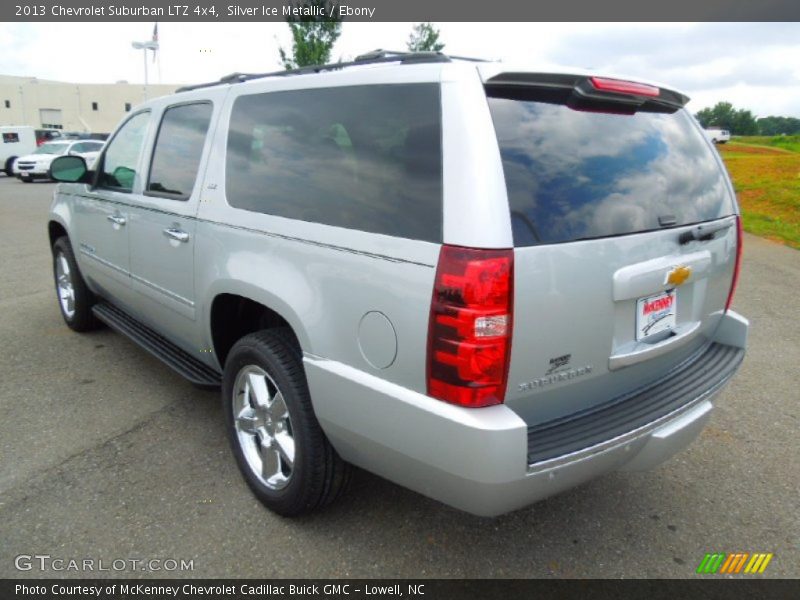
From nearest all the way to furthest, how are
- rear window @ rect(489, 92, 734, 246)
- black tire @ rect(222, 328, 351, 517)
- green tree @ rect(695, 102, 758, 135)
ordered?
rear window @ rect(489, 92, 734, 246) → black tire @ rect(222, 328, 351, 517) → green tree @ rect(695, 102, 758, 135)

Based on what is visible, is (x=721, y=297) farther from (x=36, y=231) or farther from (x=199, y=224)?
(x=36, y=231)

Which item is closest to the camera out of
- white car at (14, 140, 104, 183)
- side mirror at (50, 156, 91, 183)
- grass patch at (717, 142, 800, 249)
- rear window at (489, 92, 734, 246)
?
rear window at (489, 92, 734, 246)

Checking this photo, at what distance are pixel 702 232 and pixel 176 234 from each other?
2537 millimetres

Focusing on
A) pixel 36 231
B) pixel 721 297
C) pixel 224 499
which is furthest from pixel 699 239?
pixel 36 231

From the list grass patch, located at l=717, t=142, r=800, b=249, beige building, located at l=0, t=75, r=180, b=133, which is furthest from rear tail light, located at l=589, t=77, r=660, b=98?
beige building, located at l=0, t=75, r=180, b=133

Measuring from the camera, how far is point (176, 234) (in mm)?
3131

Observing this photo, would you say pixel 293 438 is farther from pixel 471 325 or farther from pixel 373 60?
pixel 373 60

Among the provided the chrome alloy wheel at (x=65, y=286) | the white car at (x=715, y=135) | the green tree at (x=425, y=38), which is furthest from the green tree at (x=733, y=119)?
the chrome alloy wheel at (x=65, y=286)

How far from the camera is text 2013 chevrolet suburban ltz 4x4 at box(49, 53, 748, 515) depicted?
6.06 ft

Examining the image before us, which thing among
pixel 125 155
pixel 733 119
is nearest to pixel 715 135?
pixel 125 155

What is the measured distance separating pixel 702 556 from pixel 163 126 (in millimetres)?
3657

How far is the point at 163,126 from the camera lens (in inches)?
142

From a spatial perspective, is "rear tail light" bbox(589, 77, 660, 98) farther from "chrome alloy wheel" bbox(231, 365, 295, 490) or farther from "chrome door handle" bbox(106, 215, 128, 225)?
"chrome door handle" bbox(106, 215, 128, 225)

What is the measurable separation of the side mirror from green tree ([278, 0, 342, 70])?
1656 cm
